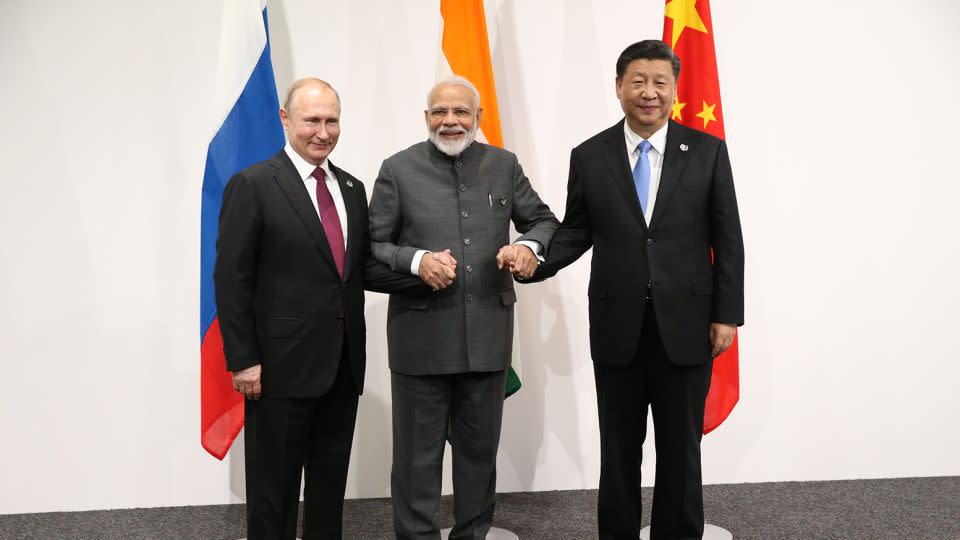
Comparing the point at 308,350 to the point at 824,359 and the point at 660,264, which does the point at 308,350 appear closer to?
the point at 660,264

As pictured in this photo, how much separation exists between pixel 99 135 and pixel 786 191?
3.17 metres

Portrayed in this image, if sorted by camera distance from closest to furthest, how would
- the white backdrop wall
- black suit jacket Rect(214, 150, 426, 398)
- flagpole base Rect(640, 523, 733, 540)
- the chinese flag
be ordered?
black suit jacket Rect(214, 150, 426, 398) → flagpole base Rect(640, 523, 733, 540) → the chinese flag → the white backdrop wall

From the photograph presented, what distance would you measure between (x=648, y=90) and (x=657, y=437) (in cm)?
111

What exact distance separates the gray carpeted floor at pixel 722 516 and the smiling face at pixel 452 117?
1605 mm

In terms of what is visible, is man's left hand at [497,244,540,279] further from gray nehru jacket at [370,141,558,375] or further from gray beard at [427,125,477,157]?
gray beard at [427,125,477,157]

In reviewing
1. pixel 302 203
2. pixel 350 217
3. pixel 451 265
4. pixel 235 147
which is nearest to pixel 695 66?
pixel 451 265

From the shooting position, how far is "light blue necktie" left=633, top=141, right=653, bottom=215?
2.51 metres

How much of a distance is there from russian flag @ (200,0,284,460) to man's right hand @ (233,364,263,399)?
732 millimetres

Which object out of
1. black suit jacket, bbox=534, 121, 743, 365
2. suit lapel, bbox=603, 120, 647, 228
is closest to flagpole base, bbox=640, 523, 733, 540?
black suit jacket, bbox=534, 121, 743, 365

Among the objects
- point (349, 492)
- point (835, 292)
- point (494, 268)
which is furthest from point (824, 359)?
point (349, 492)

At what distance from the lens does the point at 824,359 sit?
382cm

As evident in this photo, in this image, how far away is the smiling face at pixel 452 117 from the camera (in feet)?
8.53

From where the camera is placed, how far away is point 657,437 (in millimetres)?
2588

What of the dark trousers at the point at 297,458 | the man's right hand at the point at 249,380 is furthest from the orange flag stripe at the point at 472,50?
the man's right hand at the point at 249,380
